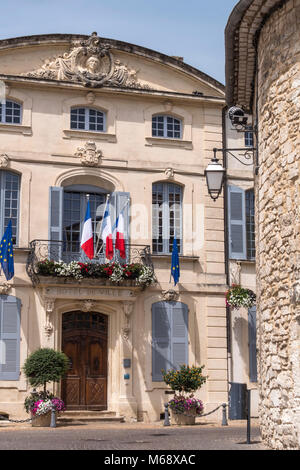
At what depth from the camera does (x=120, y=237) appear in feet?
66.7

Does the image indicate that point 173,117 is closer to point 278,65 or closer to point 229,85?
point 229,85

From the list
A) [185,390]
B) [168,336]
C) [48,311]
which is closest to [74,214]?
[48,311]

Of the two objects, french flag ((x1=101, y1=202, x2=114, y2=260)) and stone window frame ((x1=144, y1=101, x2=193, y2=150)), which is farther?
stone window frame ((x1=144, y1=101, x2=193, y2=150))

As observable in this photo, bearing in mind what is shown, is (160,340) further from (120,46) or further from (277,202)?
(277,202)

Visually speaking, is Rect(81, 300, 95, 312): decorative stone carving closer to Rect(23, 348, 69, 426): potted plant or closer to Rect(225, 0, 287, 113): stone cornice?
Rect(23, 348, 69, 426): potted plant

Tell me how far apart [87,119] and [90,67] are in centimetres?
145

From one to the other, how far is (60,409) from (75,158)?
6.88m

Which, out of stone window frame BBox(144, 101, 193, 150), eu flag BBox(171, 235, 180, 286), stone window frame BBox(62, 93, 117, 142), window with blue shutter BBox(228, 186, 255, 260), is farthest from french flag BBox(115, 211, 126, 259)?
window with blue shutter BBox(228, 186, 255, 260)

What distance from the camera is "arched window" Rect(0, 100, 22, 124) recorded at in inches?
840

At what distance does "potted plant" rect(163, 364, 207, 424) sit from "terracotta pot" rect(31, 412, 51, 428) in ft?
9.97

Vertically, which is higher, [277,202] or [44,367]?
[277,202]

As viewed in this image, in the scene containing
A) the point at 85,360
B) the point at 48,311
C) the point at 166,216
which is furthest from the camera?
the point at 166,216

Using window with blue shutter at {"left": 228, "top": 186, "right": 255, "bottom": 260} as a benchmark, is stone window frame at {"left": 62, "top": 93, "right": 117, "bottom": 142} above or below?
above

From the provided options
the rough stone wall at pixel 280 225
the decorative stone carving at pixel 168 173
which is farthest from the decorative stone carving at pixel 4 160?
the rough stone wall at pixel 280 225
